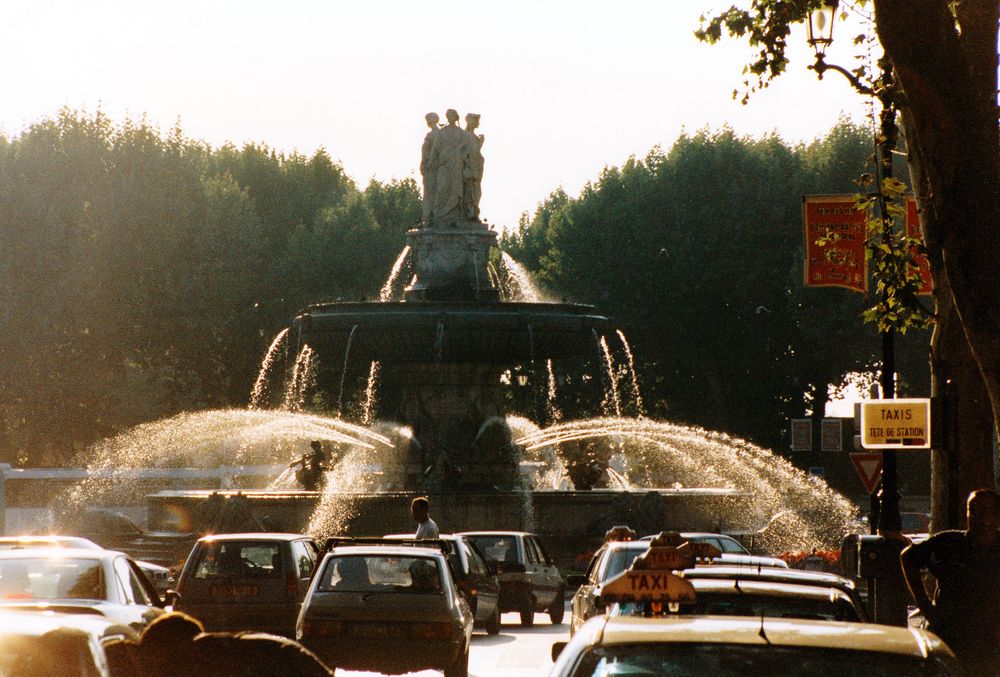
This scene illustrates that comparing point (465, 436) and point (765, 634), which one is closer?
point (765, 634)

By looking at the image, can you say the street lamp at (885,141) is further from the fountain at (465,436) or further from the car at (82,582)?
the fountain at (465,436)

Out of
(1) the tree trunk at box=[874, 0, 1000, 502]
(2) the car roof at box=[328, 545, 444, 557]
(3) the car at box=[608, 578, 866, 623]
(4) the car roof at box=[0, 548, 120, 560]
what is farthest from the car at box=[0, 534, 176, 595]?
(3) the car at box=[608, 578, 866, 623]

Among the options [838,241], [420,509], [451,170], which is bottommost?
[420,509]

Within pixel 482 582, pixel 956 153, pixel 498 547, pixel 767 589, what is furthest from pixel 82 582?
pixel 498 547

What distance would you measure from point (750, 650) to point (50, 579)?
8996 millimetres

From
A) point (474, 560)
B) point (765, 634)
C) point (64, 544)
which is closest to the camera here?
point (765, 634)

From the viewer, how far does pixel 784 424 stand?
Result: 212 feet

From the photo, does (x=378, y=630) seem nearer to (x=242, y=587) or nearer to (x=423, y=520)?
(x=242, y=587)

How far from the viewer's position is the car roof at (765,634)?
6.47 metres

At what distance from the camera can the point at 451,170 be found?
Answer: 128 feet

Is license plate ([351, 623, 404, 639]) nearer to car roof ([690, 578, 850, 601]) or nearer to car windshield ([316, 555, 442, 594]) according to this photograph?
car windshield ([316, 555, 442, 594])

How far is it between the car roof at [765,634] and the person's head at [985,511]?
4199mm

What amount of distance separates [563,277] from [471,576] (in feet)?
146

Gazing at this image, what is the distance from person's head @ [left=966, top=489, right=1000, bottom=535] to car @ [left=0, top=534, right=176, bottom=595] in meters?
6.79
